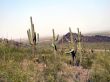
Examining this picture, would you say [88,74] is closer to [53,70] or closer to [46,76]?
[53,70]

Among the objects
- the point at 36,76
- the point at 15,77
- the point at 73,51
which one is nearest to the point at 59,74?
the point at 36,76

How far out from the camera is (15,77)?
1537 centimetres

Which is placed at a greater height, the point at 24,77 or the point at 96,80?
the point at 24,77

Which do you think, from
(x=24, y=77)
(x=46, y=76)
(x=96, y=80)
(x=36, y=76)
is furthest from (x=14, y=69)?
(x=96, y=80)

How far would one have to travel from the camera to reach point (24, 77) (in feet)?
52.2

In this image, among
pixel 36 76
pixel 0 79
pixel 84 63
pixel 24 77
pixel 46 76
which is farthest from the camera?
pixel 84 63

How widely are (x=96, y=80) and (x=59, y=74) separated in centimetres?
437

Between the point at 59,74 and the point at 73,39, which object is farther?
the point at 73,39

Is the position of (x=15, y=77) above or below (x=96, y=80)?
above

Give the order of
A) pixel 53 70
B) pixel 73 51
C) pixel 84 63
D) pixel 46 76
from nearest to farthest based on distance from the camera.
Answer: pixel 46 76
pixel 53 70
pixel 73 51
pixel 84 63

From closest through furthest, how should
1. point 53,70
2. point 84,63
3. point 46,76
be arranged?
1. point 46,76
2. point 53,70
3. point 84,63

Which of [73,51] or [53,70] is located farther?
[73,51]

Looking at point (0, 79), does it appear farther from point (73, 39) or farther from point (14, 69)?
point (73, 39)

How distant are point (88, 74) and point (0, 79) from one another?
11741 mm
